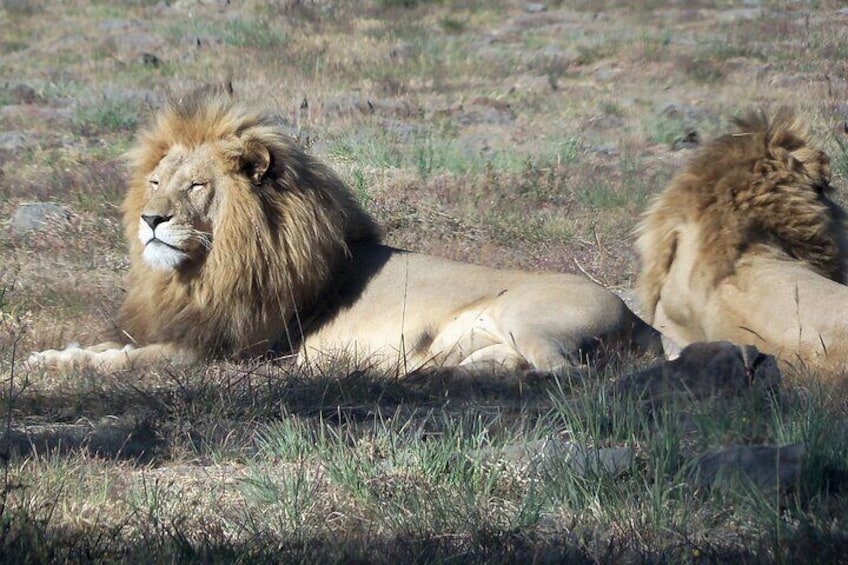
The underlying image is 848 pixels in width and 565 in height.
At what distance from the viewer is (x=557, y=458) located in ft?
12.5

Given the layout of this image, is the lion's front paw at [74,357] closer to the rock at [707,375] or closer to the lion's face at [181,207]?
the lion's face at [181,207]

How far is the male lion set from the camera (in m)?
6.25

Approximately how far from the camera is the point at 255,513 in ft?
11.7

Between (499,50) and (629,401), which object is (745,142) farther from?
(499,50)

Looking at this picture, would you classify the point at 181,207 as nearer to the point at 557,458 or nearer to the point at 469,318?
the point at 469,318

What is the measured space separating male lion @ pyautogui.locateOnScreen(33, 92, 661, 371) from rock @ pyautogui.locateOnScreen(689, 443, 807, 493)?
A: 90.4 inches

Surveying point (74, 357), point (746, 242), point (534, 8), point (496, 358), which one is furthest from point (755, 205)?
point (534, 8)

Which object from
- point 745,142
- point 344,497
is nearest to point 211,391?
point 344,497

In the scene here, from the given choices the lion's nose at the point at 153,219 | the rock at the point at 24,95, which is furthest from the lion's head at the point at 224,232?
the rock at the point at 24,95

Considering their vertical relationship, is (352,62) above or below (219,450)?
below

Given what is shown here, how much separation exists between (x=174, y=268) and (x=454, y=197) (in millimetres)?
4563

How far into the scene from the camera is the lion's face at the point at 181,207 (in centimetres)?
633

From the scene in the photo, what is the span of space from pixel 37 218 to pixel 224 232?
11.3 feet

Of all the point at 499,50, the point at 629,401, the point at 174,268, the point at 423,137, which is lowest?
the point at 499,50
